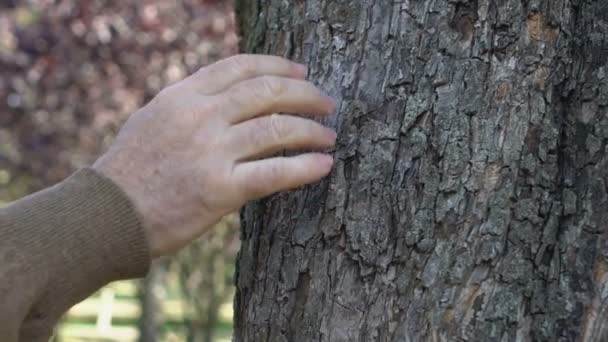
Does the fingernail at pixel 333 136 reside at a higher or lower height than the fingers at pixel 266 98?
lower

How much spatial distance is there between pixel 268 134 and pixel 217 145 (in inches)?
3.5

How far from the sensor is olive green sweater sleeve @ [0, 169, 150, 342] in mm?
1552

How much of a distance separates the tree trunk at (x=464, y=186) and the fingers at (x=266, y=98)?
0.30ft

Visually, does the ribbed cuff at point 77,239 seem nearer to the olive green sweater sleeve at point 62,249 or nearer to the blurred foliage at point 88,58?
the olive green sweater sleeve at point 62,249

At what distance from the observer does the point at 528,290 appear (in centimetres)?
149

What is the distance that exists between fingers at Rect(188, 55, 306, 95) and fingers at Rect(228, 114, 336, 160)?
0.09 meters

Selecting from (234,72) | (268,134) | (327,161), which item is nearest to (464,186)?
(327,161)

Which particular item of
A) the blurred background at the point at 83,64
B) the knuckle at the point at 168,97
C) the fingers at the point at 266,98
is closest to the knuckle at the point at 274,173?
the fingers at the point at 266,98

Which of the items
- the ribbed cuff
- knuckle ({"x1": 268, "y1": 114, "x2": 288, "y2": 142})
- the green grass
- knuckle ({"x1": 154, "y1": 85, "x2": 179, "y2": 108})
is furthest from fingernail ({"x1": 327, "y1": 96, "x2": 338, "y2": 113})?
the green grass

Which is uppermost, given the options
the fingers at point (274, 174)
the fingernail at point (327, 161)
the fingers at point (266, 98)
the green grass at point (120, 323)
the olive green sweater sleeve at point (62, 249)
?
the fingers at point (266, 98)

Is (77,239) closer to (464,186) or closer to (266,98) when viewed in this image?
(266,98)

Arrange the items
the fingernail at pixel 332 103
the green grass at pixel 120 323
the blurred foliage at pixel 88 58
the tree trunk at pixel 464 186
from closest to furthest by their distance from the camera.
A: the tree trunk at pixel 464 186 < the fingernail at pixel 332 103 < the blurred foliage at pixel 88 58 < the green grass at pixel 120 323

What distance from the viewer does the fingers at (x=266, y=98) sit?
1.55 metres

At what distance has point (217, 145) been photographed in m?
1.53
